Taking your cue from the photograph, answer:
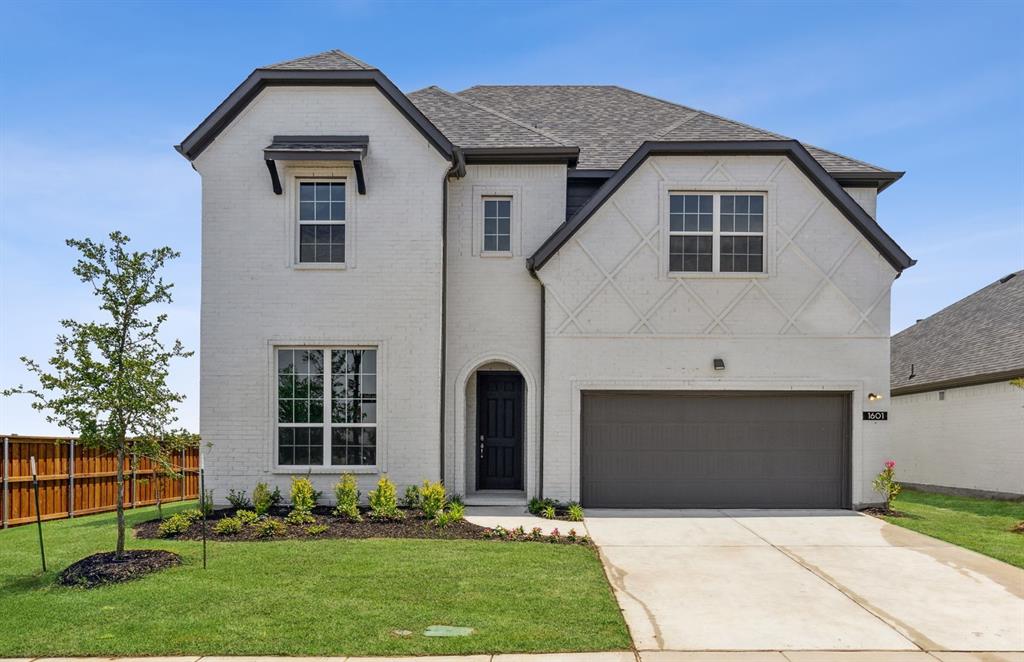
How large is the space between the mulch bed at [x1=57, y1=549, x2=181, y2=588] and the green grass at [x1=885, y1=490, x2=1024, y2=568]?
37.9 ft

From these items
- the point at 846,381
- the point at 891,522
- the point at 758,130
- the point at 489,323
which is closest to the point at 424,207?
the point at 489,323

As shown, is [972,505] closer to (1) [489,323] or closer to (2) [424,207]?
(1) [489,323]

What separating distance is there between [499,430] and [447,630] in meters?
8.55

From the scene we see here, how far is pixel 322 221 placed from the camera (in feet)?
46.5

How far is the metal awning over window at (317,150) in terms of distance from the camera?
13.6m

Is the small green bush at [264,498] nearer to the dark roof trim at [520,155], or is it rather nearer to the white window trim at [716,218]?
the dark roof trim at [520,155]

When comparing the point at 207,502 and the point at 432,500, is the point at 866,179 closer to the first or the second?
the point at 432,500

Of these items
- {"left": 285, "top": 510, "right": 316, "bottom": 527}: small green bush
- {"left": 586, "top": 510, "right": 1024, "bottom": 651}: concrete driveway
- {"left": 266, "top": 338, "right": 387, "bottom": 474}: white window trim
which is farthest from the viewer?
{"left": 266, "top": 338, "right": 387, "bottom": 474}: white window trim

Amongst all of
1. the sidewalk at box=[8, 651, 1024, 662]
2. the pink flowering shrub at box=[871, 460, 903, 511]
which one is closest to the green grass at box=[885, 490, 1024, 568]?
the pink flowering shrub at box=[871, 460, 903, 511]

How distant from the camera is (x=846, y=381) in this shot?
14383 mm

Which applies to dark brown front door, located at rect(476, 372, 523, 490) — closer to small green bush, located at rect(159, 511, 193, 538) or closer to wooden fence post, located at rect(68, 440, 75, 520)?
small green bush, located at rect(159, 511, 193, 538)

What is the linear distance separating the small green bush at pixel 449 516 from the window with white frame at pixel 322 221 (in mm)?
5171

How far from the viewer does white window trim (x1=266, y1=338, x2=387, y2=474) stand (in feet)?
45.1

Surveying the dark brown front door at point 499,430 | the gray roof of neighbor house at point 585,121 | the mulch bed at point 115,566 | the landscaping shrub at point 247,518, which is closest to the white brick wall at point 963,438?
the gray roof of neighbor house at point 585,121
